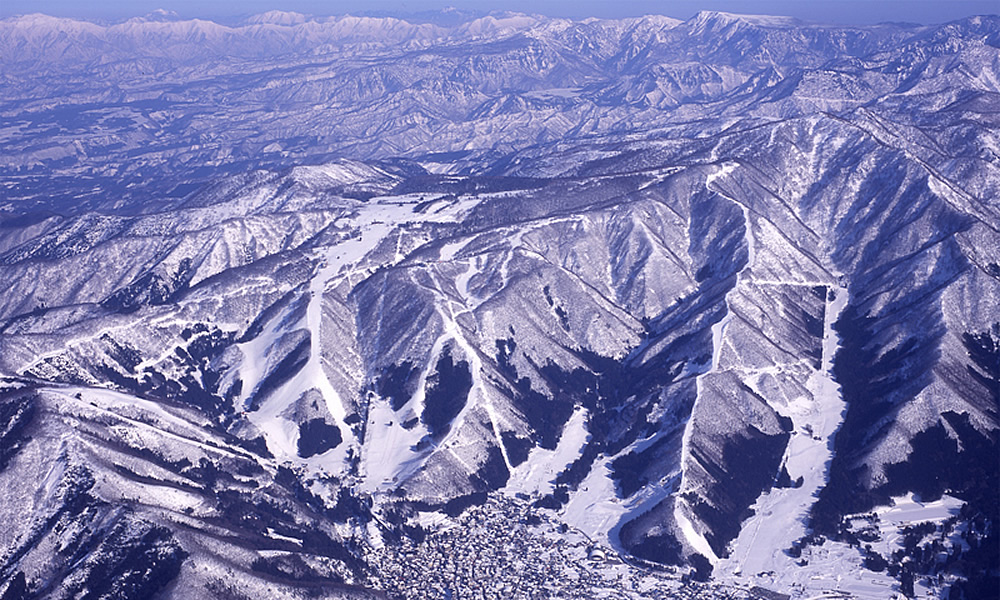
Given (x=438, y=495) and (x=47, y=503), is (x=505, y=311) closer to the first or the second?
(x=438, y=495)

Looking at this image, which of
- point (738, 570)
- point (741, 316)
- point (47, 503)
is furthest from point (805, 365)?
point (47, 503)

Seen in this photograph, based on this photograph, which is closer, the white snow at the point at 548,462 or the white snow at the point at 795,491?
the white snow at the point at 795,491

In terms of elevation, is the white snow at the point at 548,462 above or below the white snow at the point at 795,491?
below

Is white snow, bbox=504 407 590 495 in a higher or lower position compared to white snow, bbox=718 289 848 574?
lower

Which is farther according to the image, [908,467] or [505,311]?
[505,311]

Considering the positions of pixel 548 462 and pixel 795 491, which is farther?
pixel 548 462

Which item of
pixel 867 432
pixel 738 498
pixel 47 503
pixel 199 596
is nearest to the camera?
pixel 199 596

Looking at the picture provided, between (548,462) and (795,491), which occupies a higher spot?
(795,491)

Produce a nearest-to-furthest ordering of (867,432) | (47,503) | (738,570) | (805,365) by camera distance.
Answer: (47,503), (738,570), (867,432), (805,365)

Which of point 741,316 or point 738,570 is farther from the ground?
point 741,316

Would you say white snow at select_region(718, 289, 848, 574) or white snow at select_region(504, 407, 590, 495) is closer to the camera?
white snow at select_region(718, 289, 848, 574)
